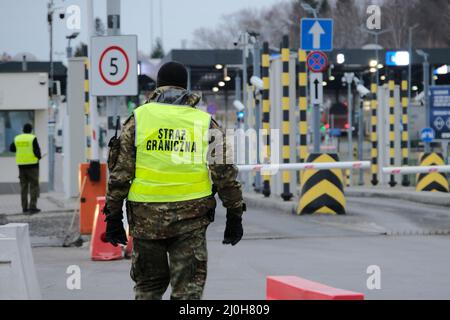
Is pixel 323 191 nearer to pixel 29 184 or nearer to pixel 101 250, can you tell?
pixel 29 184

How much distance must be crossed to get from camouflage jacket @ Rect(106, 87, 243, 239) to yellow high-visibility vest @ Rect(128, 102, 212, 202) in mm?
41

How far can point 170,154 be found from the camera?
641 cm

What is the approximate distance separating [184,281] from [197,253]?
0.58ft

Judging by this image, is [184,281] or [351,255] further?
[351,255]

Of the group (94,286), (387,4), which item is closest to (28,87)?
(387,4)

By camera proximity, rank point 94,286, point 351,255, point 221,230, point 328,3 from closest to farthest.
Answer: point 94,286 < point 351,255 < point 221,230 < point 328,3

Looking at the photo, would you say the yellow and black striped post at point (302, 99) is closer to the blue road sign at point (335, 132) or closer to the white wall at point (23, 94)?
the white wall at point (23, 94)

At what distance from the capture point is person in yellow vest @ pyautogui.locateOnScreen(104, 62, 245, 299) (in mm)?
6387

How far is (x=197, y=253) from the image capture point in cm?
641

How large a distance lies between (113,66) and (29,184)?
9538mm

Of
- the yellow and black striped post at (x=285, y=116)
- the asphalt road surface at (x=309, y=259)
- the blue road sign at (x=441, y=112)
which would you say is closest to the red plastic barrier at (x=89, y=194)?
the asphalt road surface at (x=309, y=259)

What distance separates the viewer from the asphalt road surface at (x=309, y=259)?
32.3 ft

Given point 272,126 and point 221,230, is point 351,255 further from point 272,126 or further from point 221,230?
point 272,126

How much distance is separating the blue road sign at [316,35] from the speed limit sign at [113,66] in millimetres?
7195
